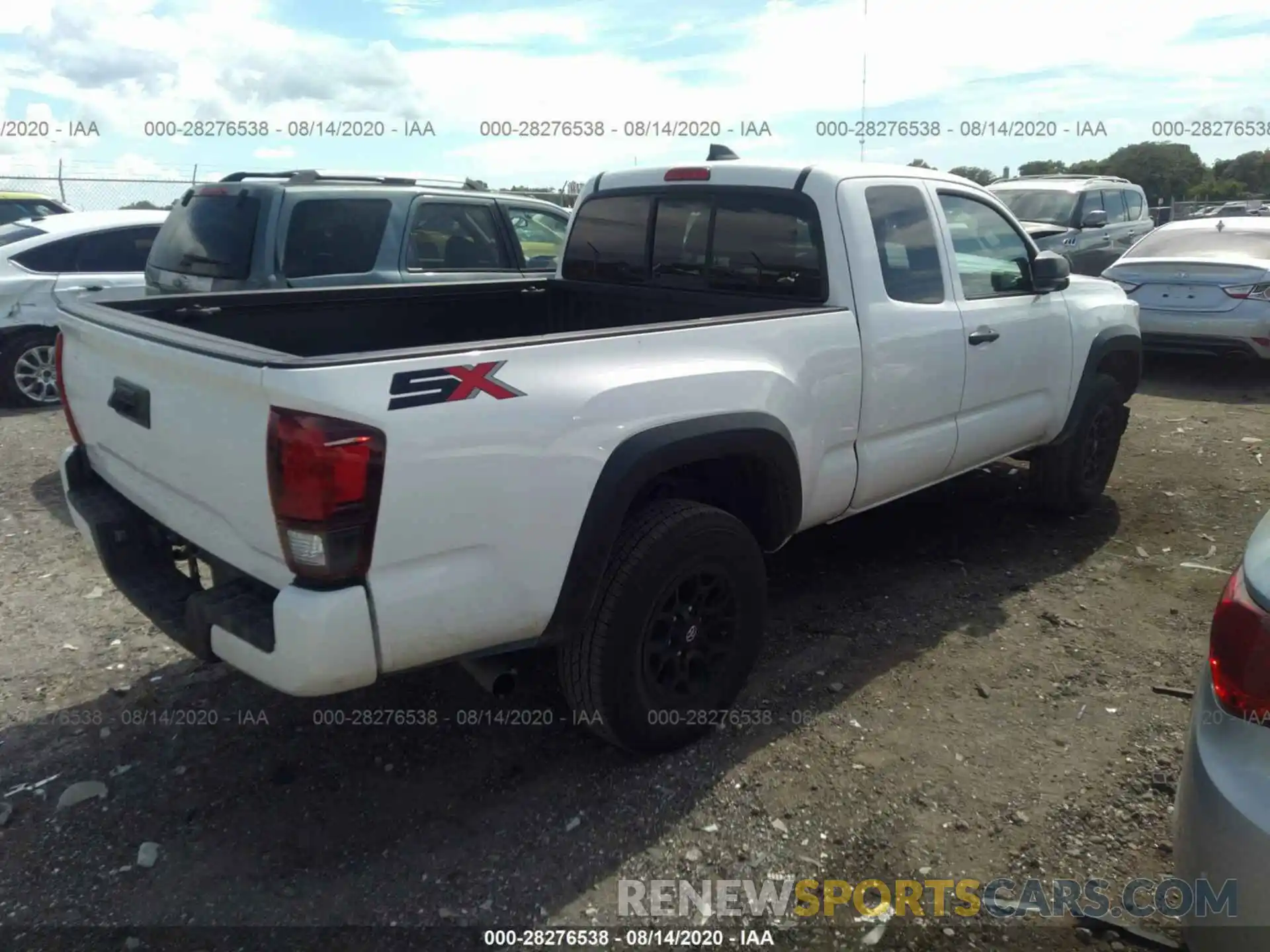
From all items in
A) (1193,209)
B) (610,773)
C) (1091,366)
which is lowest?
(610,773)

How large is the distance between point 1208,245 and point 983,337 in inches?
268

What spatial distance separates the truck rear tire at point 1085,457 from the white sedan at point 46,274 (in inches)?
260

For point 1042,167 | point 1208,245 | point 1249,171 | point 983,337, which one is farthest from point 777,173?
point 1249,171

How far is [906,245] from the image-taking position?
162 inches

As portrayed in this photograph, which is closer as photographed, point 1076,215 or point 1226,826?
point 1226,826

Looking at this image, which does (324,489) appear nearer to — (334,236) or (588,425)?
(588,425)

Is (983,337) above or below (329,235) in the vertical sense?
below

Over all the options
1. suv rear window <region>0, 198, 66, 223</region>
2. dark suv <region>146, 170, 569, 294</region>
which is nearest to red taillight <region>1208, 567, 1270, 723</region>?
dark suv <region>146, 170, 569, 294</region>

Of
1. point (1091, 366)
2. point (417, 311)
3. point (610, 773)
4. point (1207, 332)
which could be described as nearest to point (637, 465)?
point (610, 773)

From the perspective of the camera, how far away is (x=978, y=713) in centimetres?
363

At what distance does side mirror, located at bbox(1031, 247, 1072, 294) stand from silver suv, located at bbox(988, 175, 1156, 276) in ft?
24.5

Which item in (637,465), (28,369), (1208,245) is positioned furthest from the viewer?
(1208,245)

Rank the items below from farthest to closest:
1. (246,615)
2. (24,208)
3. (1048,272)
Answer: (24,208), (1048,272), (246,615)

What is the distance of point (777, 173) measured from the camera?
3957mm
